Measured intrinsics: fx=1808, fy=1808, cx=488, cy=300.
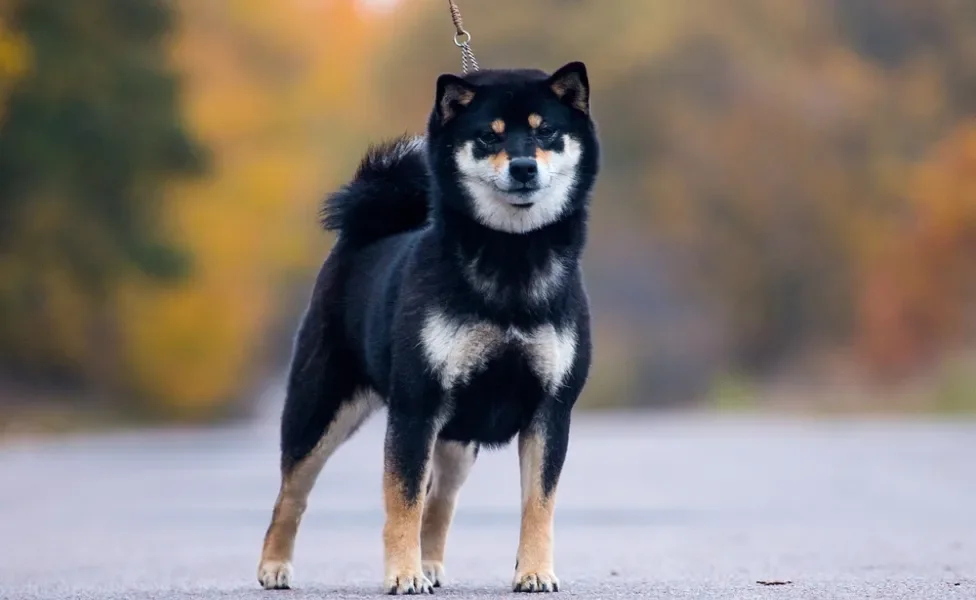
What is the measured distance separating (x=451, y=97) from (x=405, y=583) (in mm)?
2092

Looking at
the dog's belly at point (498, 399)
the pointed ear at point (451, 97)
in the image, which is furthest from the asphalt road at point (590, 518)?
the pointed ear at point (451, 97)

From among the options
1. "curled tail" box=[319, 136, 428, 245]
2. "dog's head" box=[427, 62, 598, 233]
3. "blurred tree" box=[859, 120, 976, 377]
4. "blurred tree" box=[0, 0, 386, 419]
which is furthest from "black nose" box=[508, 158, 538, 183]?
"blurred tree" box=[859, 120, 976, 377]

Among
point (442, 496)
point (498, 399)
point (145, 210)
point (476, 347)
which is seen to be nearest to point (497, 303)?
point (476, 347)

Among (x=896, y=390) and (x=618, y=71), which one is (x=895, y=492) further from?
(x=618, y=71)

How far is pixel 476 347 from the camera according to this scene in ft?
25.0

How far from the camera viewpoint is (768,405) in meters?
37.3

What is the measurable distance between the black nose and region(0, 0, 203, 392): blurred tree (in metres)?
25.0

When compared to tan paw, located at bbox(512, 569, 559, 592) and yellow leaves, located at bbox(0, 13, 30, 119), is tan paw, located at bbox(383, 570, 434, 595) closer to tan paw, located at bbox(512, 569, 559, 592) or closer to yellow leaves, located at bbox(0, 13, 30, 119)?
tan paw, located at bbox(512, 569, 559, 592)

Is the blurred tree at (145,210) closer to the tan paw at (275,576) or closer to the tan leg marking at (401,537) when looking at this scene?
the tan paw at (275,576)

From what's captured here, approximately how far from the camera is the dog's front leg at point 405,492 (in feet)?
25.1

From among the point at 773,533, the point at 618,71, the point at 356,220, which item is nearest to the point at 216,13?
the point at 618,71

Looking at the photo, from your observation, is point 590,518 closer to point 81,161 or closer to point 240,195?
point 81,161

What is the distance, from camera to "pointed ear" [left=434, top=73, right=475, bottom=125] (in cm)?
777

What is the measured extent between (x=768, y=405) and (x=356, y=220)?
28993mm
